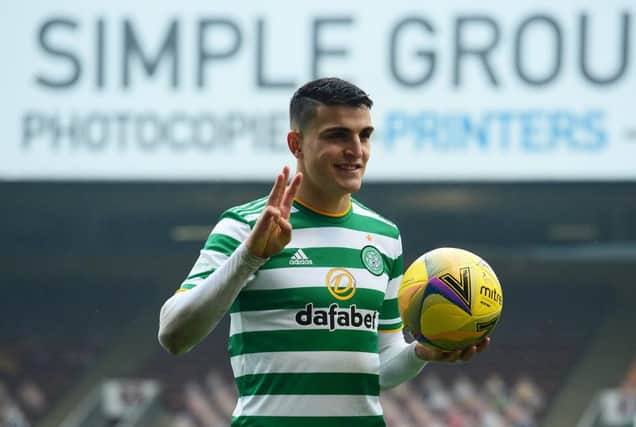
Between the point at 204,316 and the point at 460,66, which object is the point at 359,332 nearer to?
the point at 204,316

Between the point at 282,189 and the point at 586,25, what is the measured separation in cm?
1255

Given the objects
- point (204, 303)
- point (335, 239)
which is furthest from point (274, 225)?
point (335, 239)

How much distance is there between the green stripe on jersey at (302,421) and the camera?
3.37 m

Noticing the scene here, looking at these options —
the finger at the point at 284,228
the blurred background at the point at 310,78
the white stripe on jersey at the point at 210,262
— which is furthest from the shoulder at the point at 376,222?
the blurred background at the point at 310,78

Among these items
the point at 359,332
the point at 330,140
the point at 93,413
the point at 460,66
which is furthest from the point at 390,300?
the point at 93,413

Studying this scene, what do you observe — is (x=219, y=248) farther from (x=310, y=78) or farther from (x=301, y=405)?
(x=310, y=78)


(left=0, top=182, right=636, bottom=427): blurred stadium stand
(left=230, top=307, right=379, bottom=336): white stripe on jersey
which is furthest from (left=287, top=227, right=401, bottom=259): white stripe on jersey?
(left=0, top=182, right=636, bottom=427): blurred stadium stand

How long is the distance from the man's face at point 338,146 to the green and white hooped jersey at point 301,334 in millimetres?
188

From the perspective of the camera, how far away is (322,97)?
11.5 feet

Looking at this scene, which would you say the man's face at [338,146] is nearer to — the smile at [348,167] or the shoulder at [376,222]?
the smile at [348,167]

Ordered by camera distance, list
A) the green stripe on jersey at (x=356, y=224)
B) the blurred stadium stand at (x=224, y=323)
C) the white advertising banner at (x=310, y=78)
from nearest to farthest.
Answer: the green stripe on jersey at (x=356, y=224), the white advertising banner at (x=310, y=78), the blurred stadium stand at (x=224, y=323)

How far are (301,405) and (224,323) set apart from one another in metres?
16.1

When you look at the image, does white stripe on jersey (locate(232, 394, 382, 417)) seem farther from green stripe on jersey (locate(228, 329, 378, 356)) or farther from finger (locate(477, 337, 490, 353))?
finger (locate(477, 337, 490, 353))

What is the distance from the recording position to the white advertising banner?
15055 millimetres
